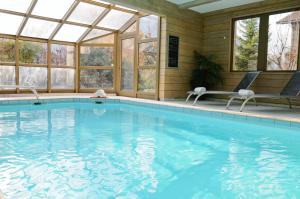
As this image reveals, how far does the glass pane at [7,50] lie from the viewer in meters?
8.16

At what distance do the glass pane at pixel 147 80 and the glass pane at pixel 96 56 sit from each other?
1.66 meters

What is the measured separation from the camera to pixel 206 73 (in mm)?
7707

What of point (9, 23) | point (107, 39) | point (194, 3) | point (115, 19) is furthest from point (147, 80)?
point (9, 23)

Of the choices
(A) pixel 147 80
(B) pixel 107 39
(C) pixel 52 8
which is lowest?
(A) pixel 147 80

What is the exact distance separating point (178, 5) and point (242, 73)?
264 centimetres

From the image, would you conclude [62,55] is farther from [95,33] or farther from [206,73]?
[206,73]

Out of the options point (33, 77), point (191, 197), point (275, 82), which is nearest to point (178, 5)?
point (275, 82)

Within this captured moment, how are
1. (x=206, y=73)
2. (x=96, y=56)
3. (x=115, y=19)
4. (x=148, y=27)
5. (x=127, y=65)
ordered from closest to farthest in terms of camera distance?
1. (x=206, y=73)
2. (x=148, y=27)
3. (x=115, y=19)
4. (x=127, y=65)
5. (x=96, y=56)

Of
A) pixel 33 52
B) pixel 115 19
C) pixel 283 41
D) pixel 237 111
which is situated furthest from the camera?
pixel 33 52

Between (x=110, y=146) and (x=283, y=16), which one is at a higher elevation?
(x=283, y=16)

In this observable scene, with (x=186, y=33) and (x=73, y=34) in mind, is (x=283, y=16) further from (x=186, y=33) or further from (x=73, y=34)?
(x=73, y=34)

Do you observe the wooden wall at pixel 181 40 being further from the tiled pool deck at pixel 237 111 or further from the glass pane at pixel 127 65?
the glass pane at pixel 127 65

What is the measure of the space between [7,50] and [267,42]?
7.56m

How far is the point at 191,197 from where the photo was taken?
75.7 inches
